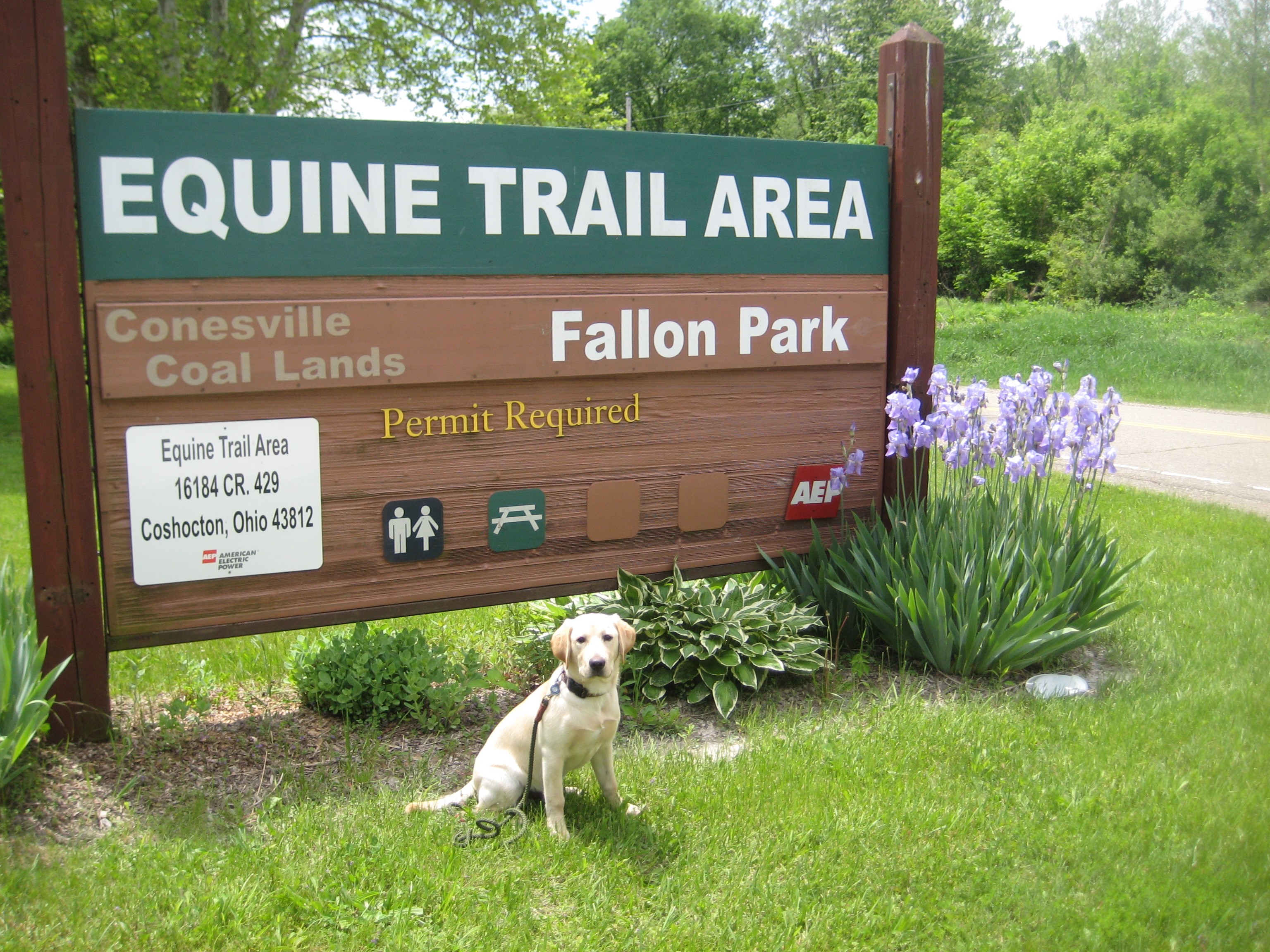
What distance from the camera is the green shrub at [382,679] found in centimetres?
442

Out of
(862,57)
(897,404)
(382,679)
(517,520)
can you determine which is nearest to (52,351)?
(382,679)

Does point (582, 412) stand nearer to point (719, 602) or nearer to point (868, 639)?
point (719, 602)

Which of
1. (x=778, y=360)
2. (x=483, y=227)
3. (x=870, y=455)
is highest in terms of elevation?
(x=483, y=227)

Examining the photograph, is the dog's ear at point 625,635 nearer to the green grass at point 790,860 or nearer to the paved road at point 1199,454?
the green grass at point 790,860

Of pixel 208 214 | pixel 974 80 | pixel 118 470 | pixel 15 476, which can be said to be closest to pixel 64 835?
pixel 118 470

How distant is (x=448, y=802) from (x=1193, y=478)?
960cm

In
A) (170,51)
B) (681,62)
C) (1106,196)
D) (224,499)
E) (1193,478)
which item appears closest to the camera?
(224,499)

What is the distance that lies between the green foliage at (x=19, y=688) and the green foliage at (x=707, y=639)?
2.24m

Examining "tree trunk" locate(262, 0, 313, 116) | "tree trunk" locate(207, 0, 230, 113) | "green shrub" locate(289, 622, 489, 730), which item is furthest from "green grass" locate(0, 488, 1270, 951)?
"tree trunk" locate(262, 0, 313, 116)

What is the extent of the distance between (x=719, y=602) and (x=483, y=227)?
1981 millimetres

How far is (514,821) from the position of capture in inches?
134

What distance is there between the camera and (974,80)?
4688 cm

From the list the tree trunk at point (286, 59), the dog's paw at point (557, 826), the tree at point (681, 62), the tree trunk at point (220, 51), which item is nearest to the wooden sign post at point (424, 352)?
the dog's paw at point (557, 826)

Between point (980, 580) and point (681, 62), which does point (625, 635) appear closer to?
point (980, 580)
